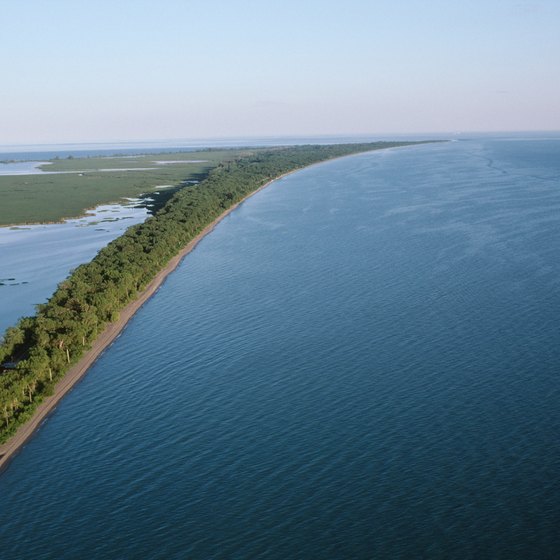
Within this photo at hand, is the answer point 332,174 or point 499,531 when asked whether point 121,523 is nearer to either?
point 499,531

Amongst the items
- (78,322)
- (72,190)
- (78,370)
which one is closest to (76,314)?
(78,322)

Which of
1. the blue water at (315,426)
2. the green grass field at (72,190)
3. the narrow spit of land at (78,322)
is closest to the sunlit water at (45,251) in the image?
the narrow spit of land at (78,322)

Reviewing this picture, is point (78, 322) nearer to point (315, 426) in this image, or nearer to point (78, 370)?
point (78, 370)

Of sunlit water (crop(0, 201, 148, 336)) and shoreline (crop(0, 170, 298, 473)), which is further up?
sunlit water (crop(0, 201, 148, 336))

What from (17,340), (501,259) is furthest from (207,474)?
(501,259)

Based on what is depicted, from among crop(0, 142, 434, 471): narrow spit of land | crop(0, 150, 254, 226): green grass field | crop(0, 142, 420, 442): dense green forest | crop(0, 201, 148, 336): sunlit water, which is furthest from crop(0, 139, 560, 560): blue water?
crop(0, 150, 254, 226): green grass field

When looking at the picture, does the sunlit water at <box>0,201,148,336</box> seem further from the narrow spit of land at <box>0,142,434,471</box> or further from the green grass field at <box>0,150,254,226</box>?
the green grass field at <box>0,150,254,226</box>

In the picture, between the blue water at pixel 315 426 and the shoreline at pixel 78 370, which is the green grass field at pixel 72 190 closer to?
the shoreline at pixel 78 370
